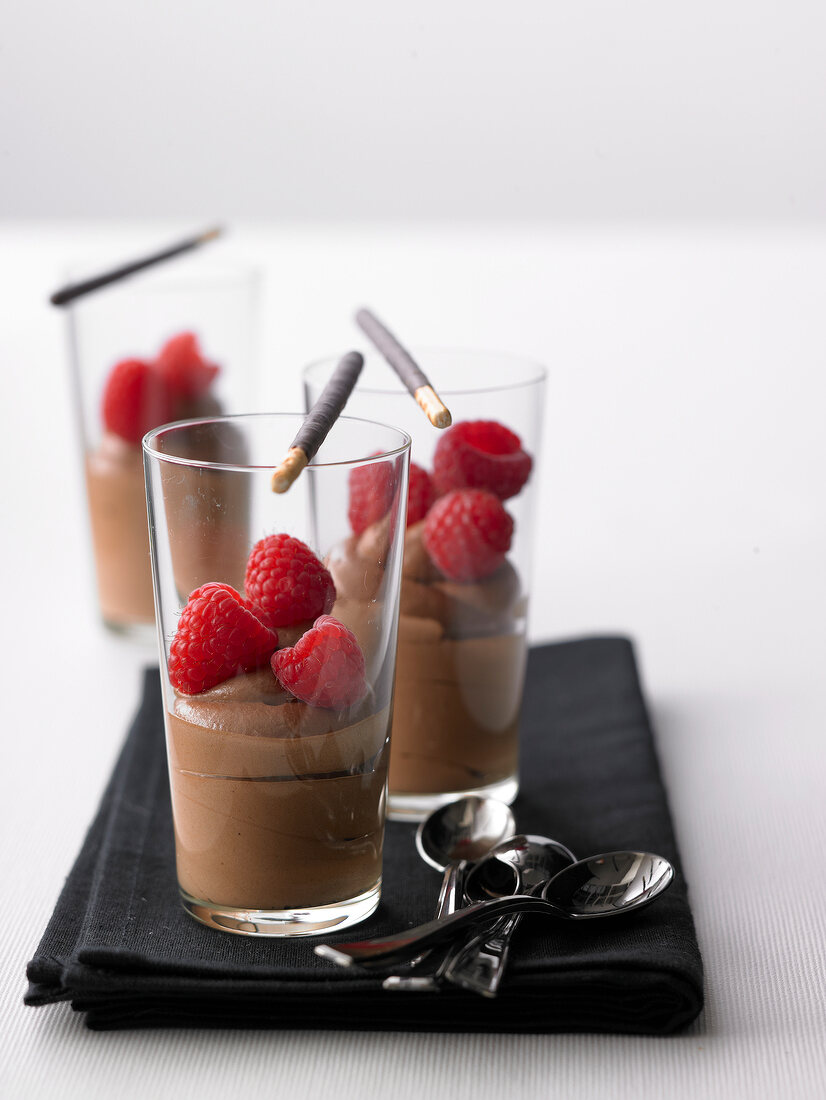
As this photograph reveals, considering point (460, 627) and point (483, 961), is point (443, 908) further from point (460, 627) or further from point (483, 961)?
point (460, 627)

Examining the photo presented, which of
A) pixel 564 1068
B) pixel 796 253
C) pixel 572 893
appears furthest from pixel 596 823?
pixel 796 253

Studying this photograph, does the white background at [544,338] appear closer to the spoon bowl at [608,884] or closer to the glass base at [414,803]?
the spoon bowl at [608,884]

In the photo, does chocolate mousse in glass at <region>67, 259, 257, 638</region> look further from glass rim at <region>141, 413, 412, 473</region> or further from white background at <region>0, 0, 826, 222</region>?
glass rim at <region>141, 413, 412, 473</region>

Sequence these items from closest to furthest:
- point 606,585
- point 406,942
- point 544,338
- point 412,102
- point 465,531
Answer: point 406,942, point 465,531, point 606,585, point 412,102, point 544,338

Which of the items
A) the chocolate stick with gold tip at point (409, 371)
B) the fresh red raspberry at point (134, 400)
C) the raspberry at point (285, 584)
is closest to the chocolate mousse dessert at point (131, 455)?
the fresh red raspberry at point (134, 400)

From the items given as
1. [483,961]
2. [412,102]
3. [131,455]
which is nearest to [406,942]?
[483,961]

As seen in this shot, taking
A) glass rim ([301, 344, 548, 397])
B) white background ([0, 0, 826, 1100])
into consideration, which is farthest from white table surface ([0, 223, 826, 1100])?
glass rim ([301, 344, 548, 397])
